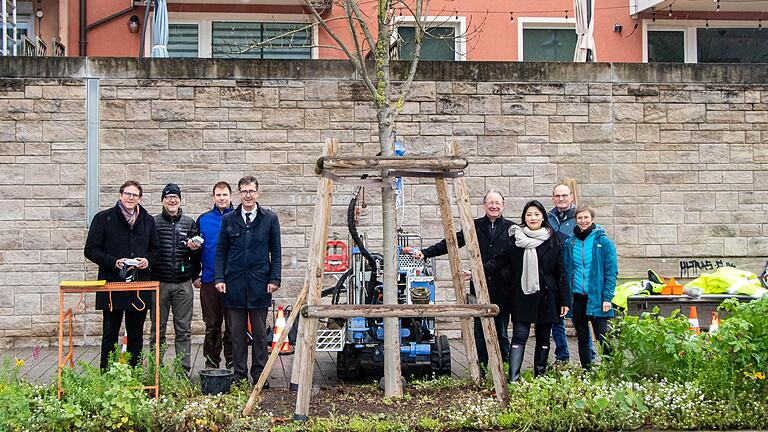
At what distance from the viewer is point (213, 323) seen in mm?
8438

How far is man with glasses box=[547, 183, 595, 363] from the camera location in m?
8.45

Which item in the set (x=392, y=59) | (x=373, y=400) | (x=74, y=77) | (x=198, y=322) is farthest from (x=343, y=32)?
(x=373, y=400)

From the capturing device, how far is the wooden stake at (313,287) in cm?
651

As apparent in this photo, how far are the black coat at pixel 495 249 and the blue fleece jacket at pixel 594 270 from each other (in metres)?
0.62

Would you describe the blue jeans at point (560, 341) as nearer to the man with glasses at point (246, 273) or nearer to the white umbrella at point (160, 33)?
the man with glasses at point (246, 273)

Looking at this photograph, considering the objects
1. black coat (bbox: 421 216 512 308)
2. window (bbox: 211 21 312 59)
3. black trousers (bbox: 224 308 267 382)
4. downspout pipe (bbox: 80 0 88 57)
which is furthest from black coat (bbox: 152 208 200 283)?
downspout pipe (bbox: 80 0 88 57)

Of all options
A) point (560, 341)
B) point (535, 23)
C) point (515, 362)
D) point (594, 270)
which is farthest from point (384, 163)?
point (535, 23)

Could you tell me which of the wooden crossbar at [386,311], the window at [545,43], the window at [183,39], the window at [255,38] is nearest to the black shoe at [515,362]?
the wooden crossbar at [386,311]

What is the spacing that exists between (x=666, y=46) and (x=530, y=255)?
32.5 ft

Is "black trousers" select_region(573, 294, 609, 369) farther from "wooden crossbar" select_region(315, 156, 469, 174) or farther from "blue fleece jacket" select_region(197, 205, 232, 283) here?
"blue fleece jacket" select_region(197, 205, 232, 283)

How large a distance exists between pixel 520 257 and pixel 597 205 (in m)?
4.29

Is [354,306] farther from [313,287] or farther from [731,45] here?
[731,45]

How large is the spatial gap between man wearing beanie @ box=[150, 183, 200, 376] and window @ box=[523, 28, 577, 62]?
9248 mm

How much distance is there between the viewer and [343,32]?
15.1 meters
